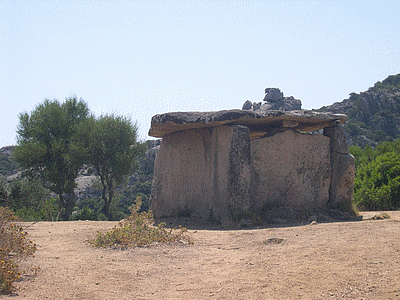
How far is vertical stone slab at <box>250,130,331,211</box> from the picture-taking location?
8352 millimetres

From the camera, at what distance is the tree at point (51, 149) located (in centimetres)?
1557

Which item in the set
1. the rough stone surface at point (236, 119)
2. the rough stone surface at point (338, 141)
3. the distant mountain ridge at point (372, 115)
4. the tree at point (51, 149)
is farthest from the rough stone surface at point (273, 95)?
the rough stone surface at point (338, 141)

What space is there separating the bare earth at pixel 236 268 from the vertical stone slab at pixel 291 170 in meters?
2.47

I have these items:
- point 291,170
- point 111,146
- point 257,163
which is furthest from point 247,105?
point 257,163

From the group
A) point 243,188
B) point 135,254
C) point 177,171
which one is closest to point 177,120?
point 177,171

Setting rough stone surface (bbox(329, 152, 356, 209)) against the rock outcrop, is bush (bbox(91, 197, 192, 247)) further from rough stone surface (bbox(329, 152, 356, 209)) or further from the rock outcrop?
the rock outcrop

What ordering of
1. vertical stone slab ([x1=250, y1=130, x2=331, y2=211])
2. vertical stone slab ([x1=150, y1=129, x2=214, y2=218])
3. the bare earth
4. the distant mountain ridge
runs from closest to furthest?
1. the bare earth
2. vertical stone slab ([x1=250, y1=130, x2=331, y2=211])
3. vertical stone slab ([x1=150, y1=129, x2=214, y2=218])
4. the distant mountain ridge

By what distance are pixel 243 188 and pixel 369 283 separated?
423cm

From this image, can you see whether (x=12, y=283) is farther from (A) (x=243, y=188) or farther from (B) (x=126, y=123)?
(B) (x=126, y=123)

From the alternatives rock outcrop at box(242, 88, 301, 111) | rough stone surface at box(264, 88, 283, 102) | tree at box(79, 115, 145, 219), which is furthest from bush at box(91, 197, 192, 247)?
rough stone surface at box(264, 88, 283, 102)

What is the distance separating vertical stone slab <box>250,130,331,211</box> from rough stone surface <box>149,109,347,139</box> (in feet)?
1.30

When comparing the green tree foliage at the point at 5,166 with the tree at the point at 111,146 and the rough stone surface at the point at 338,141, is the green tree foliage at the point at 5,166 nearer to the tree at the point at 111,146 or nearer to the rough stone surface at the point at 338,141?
the tree at the point at 111,146

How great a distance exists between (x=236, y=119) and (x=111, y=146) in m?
9.69

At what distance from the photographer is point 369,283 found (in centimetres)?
342
